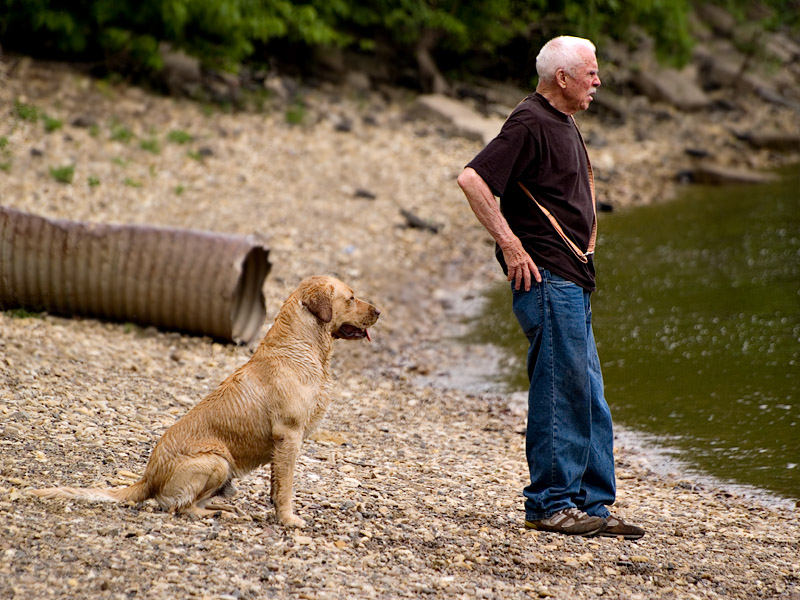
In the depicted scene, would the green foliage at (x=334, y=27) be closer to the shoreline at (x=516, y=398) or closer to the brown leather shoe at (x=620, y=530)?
the shoreline at (x=516, y=398)

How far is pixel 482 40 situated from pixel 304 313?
18306 mm

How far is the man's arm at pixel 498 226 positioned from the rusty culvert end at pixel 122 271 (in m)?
4.09

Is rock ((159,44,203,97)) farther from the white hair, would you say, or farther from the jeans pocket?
the jeans pocket

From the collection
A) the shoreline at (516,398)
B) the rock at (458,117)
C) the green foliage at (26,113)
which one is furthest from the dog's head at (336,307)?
the rock at (458,117)

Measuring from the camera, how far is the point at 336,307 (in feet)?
16.5

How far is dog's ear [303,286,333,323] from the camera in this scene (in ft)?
16.4

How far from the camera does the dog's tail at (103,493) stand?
15.5 feet

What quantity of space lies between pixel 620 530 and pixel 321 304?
6.85ft

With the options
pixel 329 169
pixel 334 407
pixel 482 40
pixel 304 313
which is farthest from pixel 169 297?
pixel 482 40

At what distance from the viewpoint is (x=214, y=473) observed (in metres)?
4.74

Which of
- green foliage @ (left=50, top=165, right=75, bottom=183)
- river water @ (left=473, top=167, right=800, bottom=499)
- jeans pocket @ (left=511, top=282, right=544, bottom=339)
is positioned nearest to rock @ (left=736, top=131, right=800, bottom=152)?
river water @ (left=473, top=167, right=800, bottom=499)

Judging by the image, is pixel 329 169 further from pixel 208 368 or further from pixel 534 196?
pixel 534 196

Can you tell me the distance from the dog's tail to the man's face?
300cm

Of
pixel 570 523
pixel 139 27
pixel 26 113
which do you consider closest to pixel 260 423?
pixel 570 523
